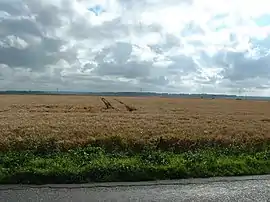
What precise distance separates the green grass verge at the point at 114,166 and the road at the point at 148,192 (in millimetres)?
544

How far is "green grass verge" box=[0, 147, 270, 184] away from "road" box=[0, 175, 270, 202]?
544mm

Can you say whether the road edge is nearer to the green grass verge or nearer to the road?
→ the road

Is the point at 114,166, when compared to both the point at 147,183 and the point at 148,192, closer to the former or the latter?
the point at 147,183

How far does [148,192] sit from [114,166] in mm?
1691

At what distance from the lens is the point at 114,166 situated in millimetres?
8727

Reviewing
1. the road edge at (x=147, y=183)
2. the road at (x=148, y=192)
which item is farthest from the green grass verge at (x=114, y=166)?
the road at (x=148, y=192)

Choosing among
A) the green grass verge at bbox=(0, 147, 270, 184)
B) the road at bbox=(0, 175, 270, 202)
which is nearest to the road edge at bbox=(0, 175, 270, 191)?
the road at bbox=(0, 175, 270, 202)

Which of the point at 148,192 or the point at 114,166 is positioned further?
the point at 114,166

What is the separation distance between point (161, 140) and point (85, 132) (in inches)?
130

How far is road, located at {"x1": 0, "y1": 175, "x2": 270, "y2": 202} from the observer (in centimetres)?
676

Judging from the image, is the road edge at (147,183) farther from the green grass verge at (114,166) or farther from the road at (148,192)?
the green grass verge at (114,166)

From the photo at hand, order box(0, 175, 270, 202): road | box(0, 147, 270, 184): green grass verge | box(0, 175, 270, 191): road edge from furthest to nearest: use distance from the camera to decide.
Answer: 1. box(0, 147, 270, 184): green grass verge
2. box(0, 175, 270, 191): road edge
3. box(0, 175, 270, 202): road

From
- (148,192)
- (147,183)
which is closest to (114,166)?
(147,183)

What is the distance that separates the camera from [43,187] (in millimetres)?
7430
